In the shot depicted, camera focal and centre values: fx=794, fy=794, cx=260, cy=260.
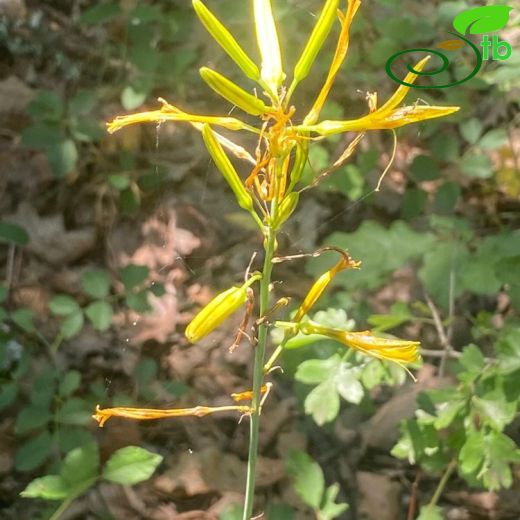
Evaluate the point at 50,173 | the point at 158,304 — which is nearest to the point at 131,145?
the point at 50,173

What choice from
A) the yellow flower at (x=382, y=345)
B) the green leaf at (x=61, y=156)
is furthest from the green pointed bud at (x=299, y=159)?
the green leaf at (x=61, y=156)

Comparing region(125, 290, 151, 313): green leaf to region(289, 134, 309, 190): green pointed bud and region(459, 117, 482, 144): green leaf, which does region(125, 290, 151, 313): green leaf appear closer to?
region(459, 117, 482, 144): green leaf

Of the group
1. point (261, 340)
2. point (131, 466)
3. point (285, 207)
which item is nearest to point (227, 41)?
point (285, 207)

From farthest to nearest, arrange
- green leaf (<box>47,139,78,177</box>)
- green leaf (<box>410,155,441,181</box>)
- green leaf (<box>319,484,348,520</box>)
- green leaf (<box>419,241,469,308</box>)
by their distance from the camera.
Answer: green leaf (<box>47,139,78,177</box>) < green leaf (<box>410,155,441,181</box>) < green leaf (<box>419,241,469,308</box>) < green leaf (<box>319,484,348,520</box>)

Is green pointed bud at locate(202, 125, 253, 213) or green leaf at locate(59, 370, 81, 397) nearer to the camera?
green pointed bud at locate(202, 125, 253, 213)

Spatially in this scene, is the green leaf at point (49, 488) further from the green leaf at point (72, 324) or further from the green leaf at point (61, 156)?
the green leaf at point (61, 156)

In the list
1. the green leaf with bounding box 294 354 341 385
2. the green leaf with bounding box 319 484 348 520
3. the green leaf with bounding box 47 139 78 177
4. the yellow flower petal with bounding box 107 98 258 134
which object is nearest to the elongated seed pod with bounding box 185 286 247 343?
the yellow flower petal with bounding box 107 98 258 134
